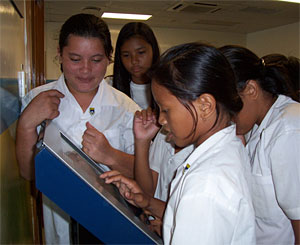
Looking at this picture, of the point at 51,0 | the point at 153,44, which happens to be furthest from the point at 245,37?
the point at 153,44

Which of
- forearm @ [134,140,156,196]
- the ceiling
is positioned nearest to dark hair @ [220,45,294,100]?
forearm @ [134,140,156,196]

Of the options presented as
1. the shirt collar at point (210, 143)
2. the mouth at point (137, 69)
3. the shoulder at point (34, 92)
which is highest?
the mouth at point (137, 69)

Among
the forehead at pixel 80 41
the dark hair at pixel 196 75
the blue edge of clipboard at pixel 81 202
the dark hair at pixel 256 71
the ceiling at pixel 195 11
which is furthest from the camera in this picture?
the ceiling at pixel 195 11

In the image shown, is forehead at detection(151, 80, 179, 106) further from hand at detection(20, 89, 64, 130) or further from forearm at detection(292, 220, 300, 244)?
forearm at detection(292, 220, 300, 244)

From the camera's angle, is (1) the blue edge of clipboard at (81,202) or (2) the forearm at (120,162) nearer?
(1) the blue edge of clipboard at (81,202)

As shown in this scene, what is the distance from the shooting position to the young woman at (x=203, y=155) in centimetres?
61

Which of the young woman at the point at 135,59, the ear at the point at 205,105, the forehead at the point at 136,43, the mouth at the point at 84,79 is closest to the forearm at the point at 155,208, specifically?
the ear at the point at 205,105

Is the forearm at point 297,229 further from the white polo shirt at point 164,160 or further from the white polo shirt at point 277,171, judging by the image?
the white polo shirt at point 164,160

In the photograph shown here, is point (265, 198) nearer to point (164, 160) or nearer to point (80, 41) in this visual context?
point (164, 160)

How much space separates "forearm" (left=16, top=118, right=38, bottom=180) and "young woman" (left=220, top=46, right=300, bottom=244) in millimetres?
775

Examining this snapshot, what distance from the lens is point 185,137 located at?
78 centimetres

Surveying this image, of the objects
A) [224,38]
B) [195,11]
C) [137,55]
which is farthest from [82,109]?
[224,38]

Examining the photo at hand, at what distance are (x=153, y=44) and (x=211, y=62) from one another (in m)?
1.15

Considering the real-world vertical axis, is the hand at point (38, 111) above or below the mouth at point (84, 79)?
below
